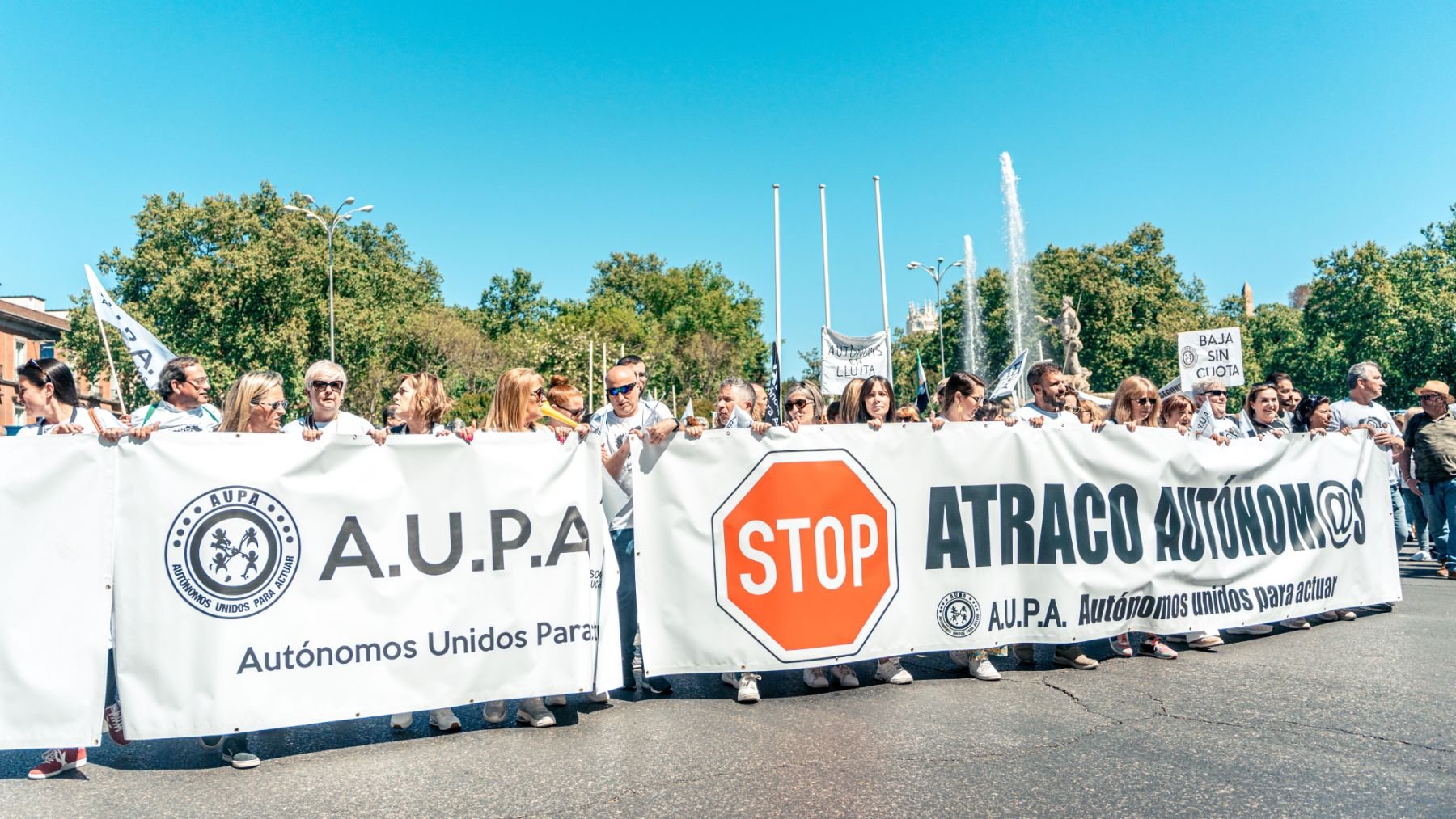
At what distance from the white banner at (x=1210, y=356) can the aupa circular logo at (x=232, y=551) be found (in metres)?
13.6

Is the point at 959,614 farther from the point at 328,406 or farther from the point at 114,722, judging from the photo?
the point at 114,722

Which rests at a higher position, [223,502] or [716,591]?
[223,502]

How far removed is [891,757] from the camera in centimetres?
432

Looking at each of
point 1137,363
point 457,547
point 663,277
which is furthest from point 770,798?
point 663,277

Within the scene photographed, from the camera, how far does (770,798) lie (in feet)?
12.6

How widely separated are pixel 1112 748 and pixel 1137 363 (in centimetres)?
6034

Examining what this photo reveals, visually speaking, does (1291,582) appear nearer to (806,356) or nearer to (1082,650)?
(1082,650)

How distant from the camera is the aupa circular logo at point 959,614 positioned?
5.77m

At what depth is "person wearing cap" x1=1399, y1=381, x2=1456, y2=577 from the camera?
9.38 m

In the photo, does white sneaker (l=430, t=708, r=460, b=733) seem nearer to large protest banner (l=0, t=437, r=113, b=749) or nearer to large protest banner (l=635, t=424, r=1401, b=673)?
large protest banner (l=635, t=424, r=1401, b=673)

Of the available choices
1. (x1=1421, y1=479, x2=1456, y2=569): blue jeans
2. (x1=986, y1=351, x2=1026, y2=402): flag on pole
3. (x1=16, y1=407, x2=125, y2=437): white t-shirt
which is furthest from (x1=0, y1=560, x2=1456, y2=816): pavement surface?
(x1=986, y1=351, x2=1026, y2=402): flag on pole

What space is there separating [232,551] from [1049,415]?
479 centimetres

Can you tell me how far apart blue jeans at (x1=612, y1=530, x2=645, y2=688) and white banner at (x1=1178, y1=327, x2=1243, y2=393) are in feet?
39.5

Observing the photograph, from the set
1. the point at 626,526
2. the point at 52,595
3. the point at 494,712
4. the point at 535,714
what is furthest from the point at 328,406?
the point at 535,714
